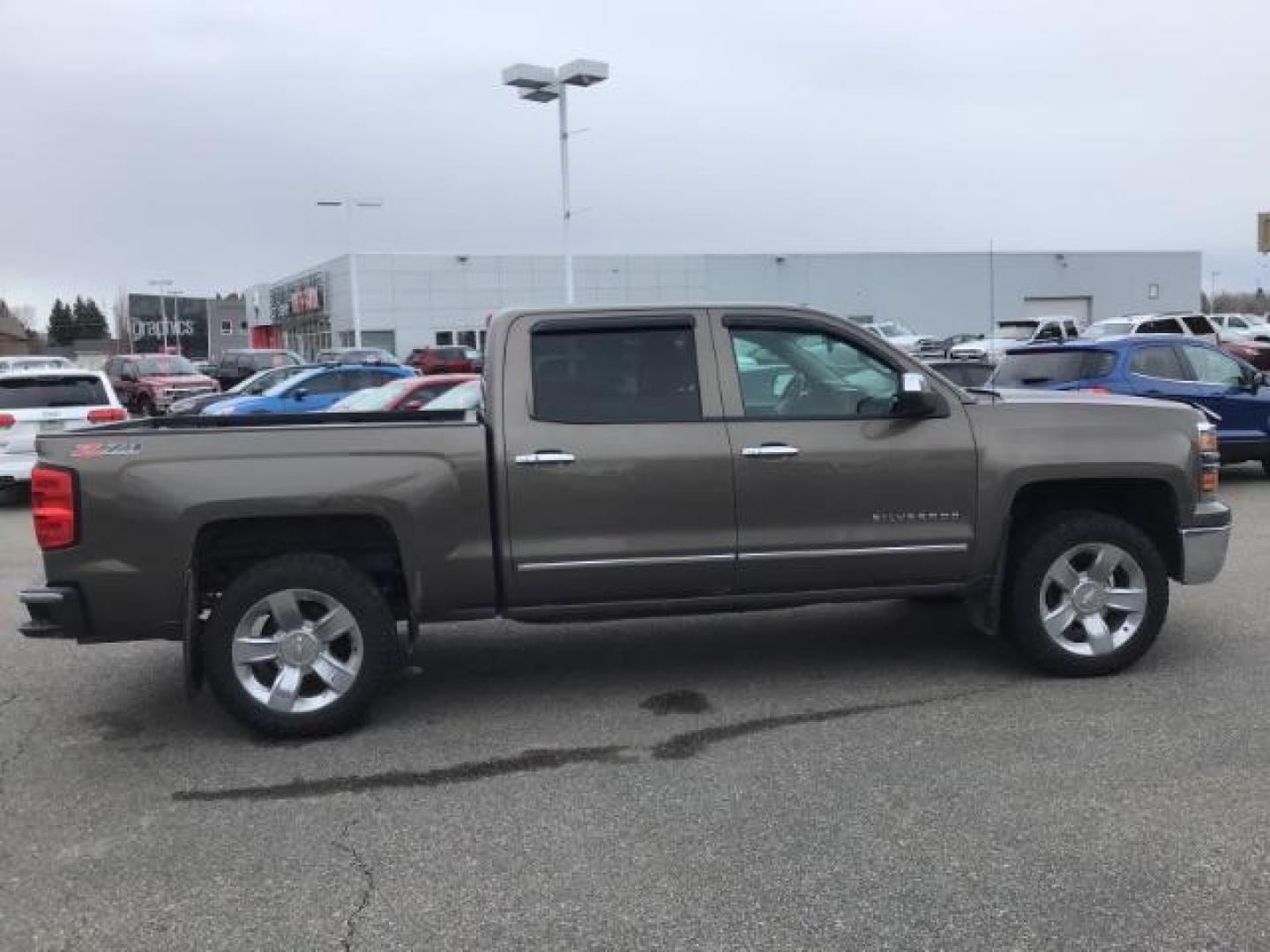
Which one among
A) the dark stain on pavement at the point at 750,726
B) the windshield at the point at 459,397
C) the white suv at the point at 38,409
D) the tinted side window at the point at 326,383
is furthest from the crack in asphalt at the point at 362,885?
the tinted side window at the point at 326,383

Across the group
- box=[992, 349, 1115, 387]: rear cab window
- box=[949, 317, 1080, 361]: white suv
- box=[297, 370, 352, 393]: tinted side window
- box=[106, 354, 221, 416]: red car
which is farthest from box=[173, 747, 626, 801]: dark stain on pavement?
box=[949, 317, 1080, 361]: white suv

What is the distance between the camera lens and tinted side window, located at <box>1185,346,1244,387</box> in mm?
12242

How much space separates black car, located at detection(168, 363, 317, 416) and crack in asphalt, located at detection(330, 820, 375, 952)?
15.0 metres

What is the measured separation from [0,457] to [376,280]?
43.0 meters

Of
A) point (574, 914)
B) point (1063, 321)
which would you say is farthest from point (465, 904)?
point (1063, 321)

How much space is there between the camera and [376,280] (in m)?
55.0

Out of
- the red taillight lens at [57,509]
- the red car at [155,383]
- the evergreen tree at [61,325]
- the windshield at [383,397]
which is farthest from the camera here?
the evergreen tree at [61,325]

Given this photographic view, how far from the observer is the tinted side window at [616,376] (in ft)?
17.3

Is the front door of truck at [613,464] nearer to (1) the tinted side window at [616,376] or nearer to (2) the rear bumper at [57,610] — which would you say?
(1) the tinted side window at [616,376]

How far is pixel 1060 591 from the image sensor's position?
5.68 m

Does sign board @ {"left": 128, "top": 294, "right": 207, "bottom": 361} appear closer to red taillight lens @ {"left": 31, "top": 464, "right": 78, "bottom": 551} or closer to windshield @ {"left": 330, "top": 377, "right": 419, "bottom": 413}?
windshield @ {"left": 330, "top": 377, "right": 419, "bottom": 413}

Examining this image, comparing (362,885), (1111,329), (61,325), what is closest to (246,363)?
(1111,329)

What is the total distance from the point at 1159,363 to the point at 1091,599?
291 inches

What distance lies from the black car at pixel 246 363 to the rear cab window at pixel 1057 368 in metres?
23.4
